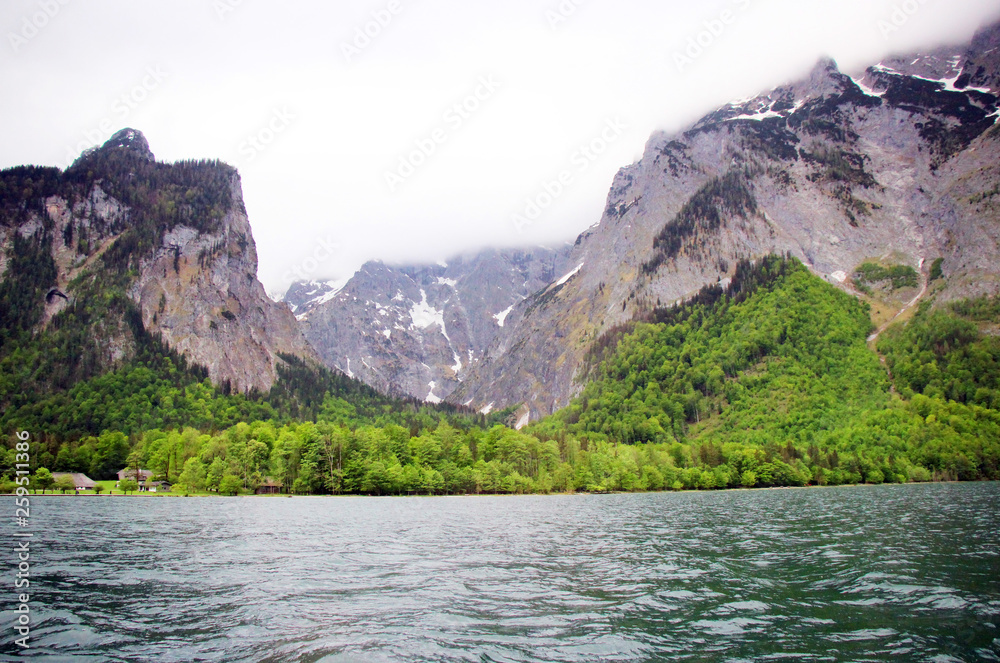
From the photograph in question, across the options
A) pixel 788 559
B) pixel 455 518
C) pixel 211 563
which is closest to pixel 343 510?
pixel 455 518

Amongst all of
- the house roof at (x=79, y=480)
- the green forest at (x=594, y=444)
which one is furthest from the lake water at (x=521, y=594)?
the house roof at (x=79, y=480)

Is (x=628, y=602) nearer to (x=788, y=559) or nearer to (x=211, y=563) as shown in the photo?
(x=788, y=559)

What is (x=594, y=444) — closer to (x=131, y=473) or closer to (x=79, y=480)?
(x=131, y=473)

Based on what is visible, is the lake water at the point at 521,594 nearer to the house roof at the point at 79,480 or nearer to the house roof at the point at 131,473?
the house roof at the point at 79,480

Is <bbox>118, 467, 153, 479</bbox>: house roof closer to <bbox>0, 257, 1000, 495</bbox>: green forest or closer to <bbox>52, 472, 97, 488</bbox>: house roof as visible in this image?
<bbox>0, 257, 1000, 495</bbox>: green forest

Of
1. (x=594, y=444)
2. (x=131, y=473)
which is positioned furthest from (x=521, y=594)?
(x=594, y=444)

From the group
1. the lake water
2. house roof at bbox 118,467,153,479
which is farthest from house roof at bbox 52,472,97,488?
the lake water

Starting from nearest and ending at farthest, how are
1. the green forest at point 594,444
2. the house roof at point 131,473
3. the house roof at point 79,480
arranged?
the house roof at point 79,480, the green forest at point 594,444, the house roof at point 131,473

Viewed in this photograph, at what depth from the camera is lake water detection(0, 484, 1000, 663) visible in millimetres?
17234

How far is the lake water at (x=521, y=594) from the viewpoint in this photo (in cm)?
1723

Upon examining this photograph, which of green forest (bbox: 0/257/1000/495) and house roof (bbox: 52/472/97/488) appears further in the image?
Answer: green forest (bbox: 0/257/1000/495)

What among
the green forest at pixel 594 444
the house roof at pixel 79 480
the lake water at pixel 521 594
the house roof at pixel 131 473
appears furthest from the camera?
the house roof at pixel 131 473

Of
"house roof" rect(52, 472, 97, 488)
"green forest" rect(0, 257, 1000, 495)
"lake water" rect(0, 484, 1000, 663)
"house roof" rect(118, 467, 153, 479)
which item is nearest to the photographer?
"lake water" rect(0, 484, 1000, 663)

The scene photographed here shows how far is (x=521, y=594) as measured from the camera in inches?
984
